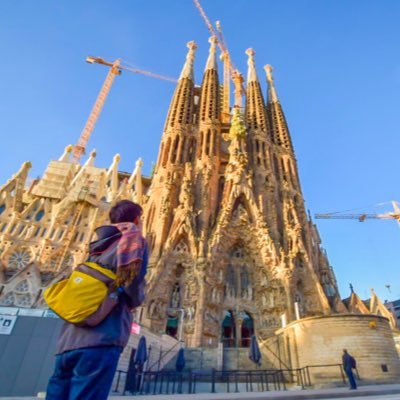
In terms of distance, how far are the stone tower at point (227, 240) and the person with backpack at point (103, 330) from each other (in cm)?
1820

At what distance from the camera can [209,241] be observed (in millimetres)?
25047

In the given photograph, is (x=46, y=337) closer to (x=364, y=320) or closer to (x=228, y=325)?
(x=364, y=320)

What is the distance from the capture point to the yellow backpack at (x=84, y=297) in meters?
1.73

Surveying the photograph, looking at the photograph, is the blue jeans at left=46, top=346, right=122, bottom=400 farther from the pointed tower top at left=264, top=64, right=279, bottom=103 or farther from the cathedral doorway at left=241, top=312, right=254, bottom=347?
the pointed tower top at left=264, top=64, right=279, bottom=103

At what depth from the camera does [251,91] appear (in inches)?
1754

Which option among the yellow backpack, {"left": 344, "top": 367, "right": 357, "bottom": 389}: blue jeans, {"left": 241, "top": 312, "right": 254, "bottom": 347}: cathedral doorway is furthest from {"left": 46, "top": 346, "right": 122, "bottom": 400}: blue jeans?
{"left": 241, "top": 312, "right": 254, "bottom": 347}: cathedral doorway

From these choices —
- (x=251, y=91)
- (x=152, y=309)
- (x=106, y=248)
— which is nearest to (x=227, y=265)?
(x=152, y=309)

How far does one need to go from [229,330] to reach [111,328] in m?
24.6

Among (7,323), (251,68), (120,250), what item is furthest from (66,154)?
(120,250)

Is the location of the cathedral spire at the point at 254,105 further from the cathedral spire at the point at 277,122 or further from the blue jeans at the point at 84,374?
the blue jeans at the point at 84,374

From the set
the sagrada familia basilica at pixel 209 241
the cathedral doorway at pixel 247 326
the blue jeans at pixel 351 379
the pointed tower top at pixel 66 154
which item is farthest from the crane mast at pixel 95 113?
the blue jeans at pixel 351 379

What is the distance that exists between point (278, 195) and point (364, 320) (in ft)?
64.0

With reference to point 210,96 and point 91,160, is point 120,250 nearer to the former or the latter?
point 210,96

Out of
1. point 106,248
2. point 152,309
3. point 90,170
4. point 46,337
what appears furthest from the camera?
point 90,170
